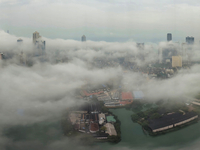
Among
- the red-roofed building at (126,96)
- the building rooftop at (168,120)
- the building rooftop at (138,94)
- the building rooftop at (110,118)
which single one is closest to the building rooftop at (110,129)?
the building rooftop at (110,118)

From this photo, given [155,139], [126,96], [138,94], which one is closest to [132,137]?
[155,139]

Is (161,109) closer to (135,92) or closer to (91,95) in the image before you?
(135,92)

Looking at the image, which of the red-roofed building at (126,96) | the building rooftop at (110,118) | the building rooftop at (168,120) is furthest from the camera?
the red-roofed building at (126,96)

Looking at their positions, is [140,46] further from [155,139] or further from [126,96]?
[155,139]

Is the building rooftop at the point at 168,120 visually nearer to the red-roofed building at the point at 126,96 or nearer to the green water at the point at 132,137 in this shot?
the green water at the point at 132,137

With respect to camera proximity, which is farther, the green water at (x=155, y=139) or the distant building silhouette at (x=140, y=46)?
the distant building silhouette at (x=140, y=46)

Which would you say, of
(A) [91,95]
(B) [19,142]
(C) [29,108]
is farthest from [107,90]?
(B) [19,142]

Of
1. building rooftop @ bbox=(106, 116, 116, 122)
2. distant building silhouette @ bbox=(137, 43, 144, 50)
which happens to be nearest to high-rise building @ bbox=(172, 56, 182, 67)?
distant building silhouette @ bbox=(137, 43, 144, 50)
